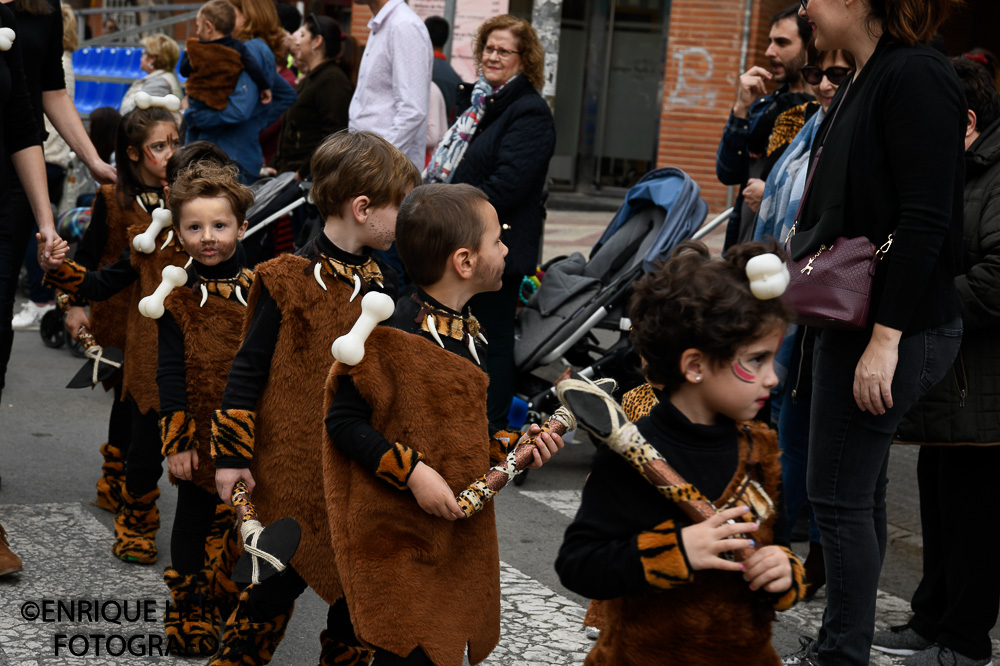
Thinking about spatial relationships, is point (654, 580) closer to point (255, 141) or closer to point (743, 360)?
point (743, 360)

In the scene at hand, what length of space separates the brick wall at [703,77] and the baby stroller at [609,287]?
7666mm

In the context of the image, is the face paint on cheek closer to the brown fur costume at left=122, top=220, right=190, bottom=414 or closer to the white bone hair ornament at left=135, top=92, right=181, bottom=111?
the brown fur costume at left=122, top=220, right=190, bottom=414

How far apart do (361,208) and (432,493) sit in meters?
0.92

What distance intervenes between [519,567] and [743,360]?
2519 millimetres

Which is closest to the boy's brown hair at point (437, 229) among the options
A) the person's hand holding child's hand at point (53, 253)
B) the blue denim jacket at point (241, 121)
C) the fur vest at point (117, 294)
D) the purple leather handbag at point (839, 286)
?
the purple leather handbag at point (839, 286)

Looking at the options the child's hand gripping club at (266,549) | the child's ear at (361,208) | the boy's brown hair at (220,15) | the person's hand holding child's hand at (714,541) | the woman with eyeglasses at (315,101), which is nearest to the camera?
the person's hand holding child's hand at (714,541)

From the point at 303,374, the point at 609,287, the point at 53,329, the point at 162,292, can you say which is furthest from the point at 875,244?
the point at 53,329

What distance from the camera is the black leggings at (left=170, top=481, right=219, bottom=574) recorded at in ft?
12.1

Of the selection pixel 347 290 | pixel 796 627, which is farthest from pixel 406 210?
pixel 796 627

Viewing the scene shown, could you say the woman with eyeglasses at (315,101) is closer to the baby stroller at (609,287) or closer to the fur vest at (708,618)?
the baby stroller at (609,287)

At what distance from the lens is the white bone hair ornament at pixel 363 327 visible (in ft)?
8.37

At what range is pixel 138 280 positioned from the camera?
4508mm

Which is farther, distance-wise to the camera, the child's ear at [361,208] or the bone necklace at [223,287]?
the bone necklace at [223,287]

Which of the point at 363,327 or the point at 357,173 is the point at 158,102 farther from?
the point at 363,327
